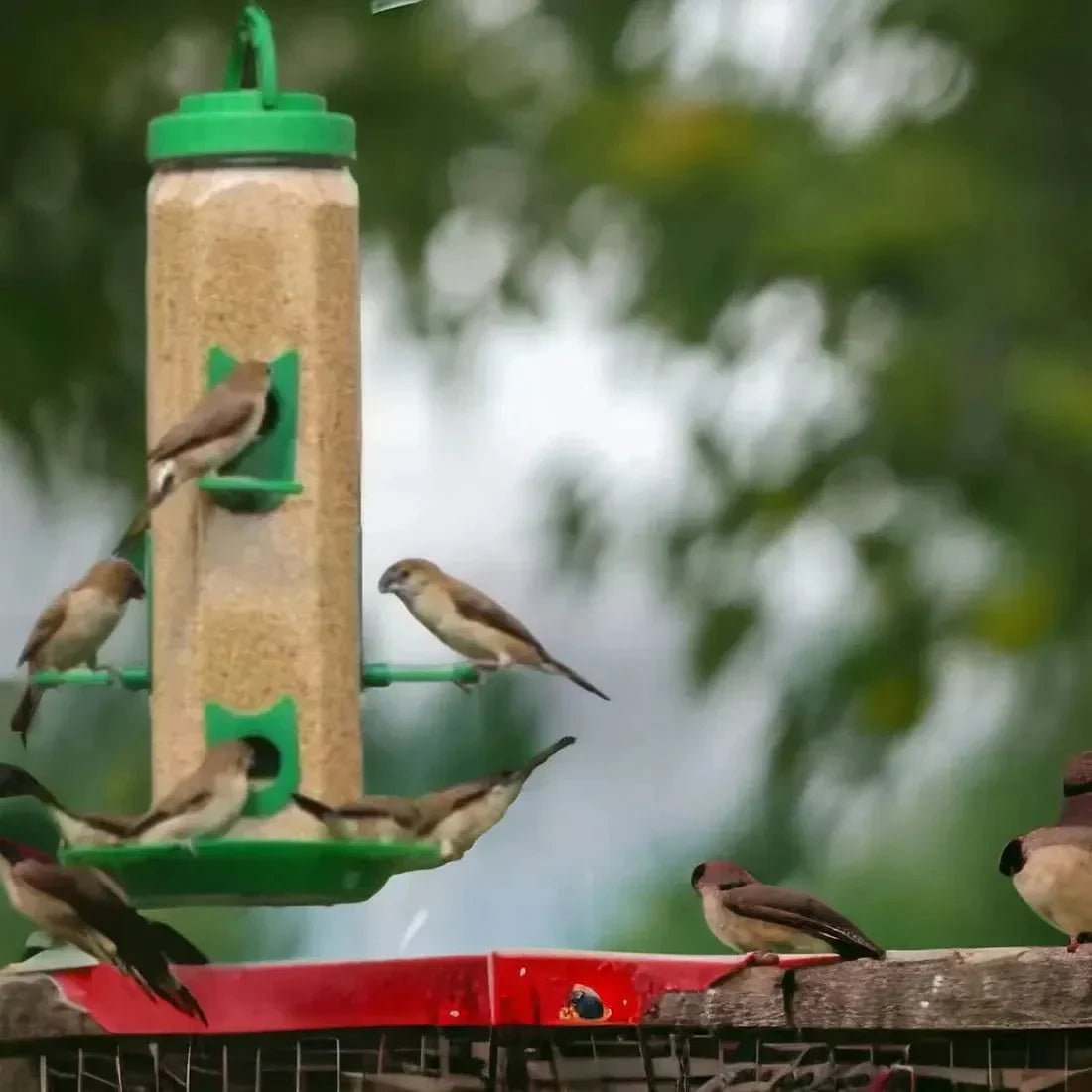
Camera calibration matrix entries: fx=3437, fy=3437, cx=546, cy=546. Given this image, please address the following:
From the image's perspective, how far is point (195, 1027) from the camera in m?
4.37

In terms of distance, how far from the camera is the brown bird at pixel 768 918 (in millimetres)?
4359

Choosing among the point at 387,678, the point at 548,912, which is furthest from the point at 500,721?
the point at 387,678

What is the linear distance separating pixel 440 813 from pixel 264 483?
1.66 feet

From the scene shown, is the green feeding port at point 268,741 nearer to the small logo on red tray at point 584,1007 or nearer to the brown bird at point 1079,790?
the small logo on red tray at point 584,1007

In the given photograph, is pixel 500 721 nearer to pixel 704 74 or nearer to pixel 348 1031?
pixel 704 74

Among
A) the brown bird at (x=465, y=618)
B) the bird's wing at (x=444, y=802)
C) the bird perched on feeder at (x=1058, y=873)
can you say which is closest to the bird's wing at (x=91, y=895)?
the bird's wing at (x=444, y=802)

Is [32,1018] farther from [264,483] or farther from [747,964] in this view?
[747,964]

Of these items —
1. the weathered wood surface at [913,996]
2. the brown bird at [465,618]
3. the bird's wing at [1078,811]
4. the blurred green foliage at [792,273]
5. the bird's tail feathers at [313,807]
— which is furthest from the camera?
the blurred green foliage at [792,273]

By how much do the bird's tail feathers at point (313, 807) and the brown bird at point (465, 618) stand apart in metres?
0.47

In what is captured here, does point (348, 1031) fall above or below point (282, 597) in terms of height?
below

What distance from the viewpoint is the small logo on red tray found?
4.28 meters

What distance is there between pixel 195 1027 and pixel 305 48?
290cm

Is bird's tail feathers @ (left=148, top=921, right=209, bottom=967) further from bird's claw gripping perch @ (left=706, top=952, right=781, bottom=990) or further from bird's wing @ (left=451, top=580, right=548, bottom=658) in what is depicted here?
bird's claw gripping perch @ (left=706, top=952, right=781, bottom=990)

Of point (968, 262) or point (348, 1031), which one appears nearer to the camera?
point (348, 1031)
